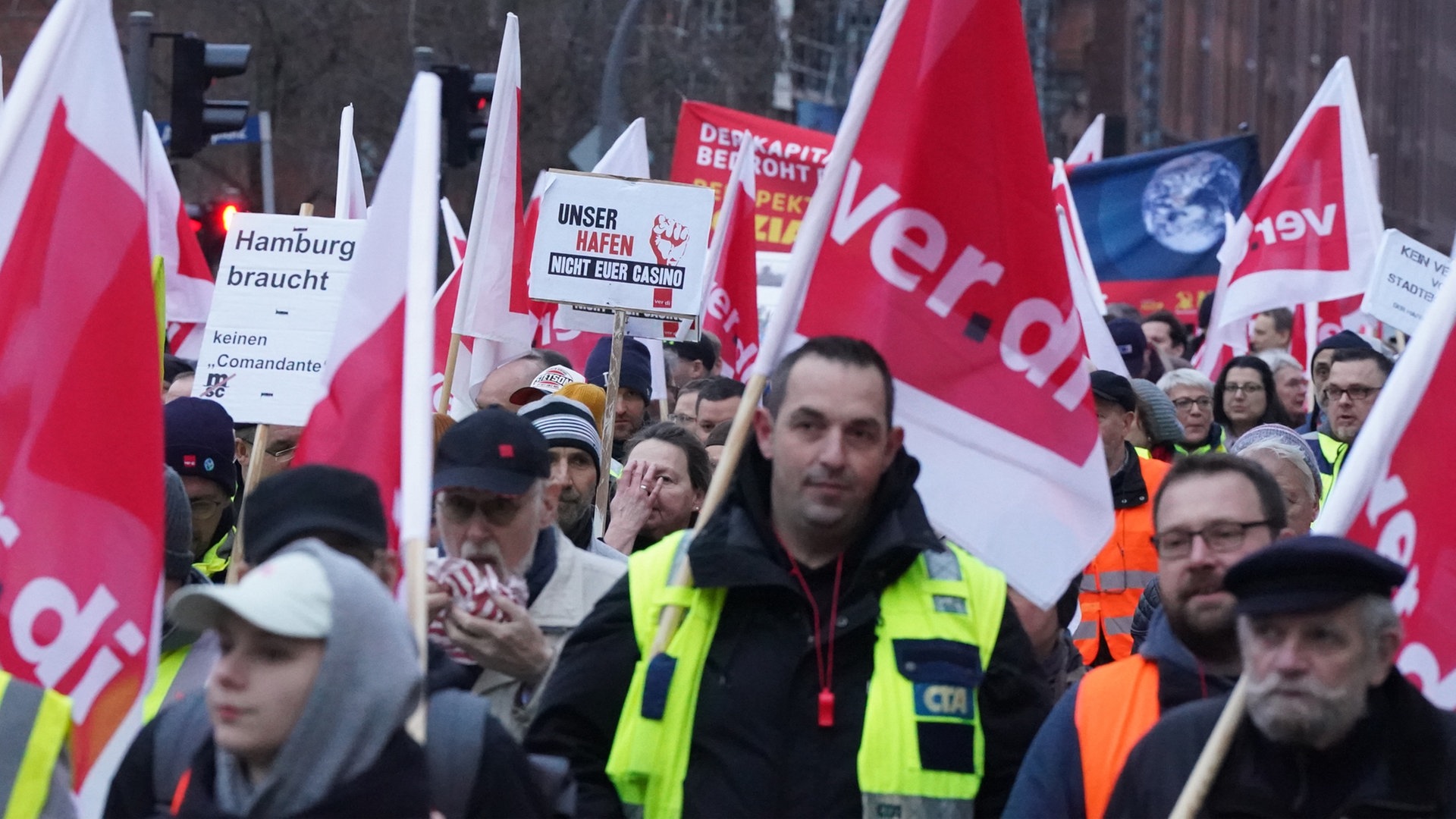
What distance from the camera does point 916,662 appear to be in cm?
404

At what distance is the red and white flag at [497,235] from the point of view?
8.12m

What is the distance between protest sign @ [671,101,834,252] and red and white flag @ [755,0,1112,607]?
31.8ft

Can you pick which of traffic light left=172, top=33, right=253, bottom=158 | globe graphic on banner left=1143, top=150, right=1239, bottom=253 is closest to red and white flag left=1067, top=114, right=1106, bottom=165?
globe graphic on banner left=1143, top=150, right=1239, bottom=253

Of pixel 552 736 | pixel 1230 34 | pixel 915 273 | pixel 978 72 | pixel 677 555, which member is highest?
pixel 1230 34

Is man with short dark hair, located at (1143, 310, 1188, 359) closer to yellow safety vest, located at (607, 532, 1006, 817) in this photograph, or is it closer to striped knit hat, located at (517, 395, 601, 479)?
striped knit hat, located at (517, 395, 601, 479)

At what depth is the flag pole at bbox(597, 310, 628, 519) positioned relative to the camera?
7203 millimetres

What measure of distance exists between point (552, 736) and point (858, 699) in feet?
1.83

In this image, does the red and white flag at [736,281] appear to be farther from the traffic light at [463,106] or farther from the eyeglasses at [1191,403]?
the traffic light at [463,106]

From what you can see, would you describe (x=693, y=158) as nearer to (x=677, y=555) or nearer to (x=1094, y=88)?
(x=677, y=555)

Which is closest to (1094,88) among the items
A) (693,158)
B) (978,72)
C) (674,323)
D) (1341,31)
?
(1341,31)

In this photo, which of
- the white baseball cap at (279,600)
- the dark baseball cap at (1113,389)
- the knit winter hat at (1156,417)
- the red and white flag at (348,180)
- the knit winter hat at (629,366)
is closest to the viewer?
the white baseball cap at (279,600)

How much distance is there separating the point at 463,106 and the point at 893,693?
1110 cm

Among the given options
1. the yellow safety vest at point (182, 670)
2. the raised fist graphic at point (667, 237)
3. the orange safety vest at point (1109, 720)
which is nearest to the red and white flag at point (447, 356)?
the raised fist graphic at point (667, 237)

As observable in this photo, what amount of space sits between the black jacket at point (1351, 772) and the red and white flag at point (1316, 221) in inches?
309
